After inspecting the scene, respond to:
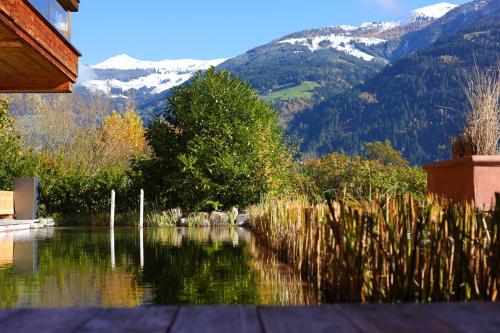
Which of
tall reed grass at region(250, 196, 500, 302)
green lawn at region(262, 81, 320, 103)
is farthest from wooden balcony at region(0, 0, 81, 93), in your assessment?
green lawn at region(262, 81, 320, 103)

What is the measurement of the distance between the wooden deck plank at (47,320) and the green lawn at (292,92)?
122694 millimetres

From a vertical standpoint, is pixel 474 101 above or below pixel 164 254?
above

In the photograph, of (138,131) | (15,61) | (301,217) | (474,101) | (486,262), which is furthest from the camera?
(138,131)

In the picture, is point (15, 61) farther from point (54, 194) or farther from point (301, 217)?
point (54, 194)

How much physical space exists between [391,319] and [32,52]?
25.4ft

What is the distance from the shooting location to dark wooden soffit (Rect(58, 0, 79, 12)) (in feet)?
32.0

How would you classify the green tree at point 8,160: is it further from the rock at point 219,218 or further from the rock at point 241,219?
the rock at point 241,219

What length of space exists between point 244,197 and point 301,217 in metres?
10.2

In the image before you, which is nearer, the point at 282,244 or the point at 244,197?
the point at 282,244

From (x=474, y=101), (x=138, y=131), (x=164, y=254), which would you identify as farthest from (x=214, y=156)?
(x=138, y=131)

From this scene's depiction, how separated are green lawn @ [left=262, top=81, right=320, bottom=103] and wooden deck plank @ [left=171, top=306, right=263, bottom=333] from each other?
122646 mm

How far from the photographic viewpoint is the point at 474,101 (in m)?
6.30

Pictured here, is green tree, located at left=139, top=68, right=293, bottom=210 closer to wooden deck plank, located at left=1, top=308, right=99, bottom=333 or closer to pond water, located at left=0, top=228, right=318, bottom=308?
pond water, located at left=0, top=228, right=318, bottom=308

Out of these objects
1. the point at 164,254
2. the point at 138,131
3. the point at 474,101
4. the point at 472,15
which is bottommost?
the point at 164,254
